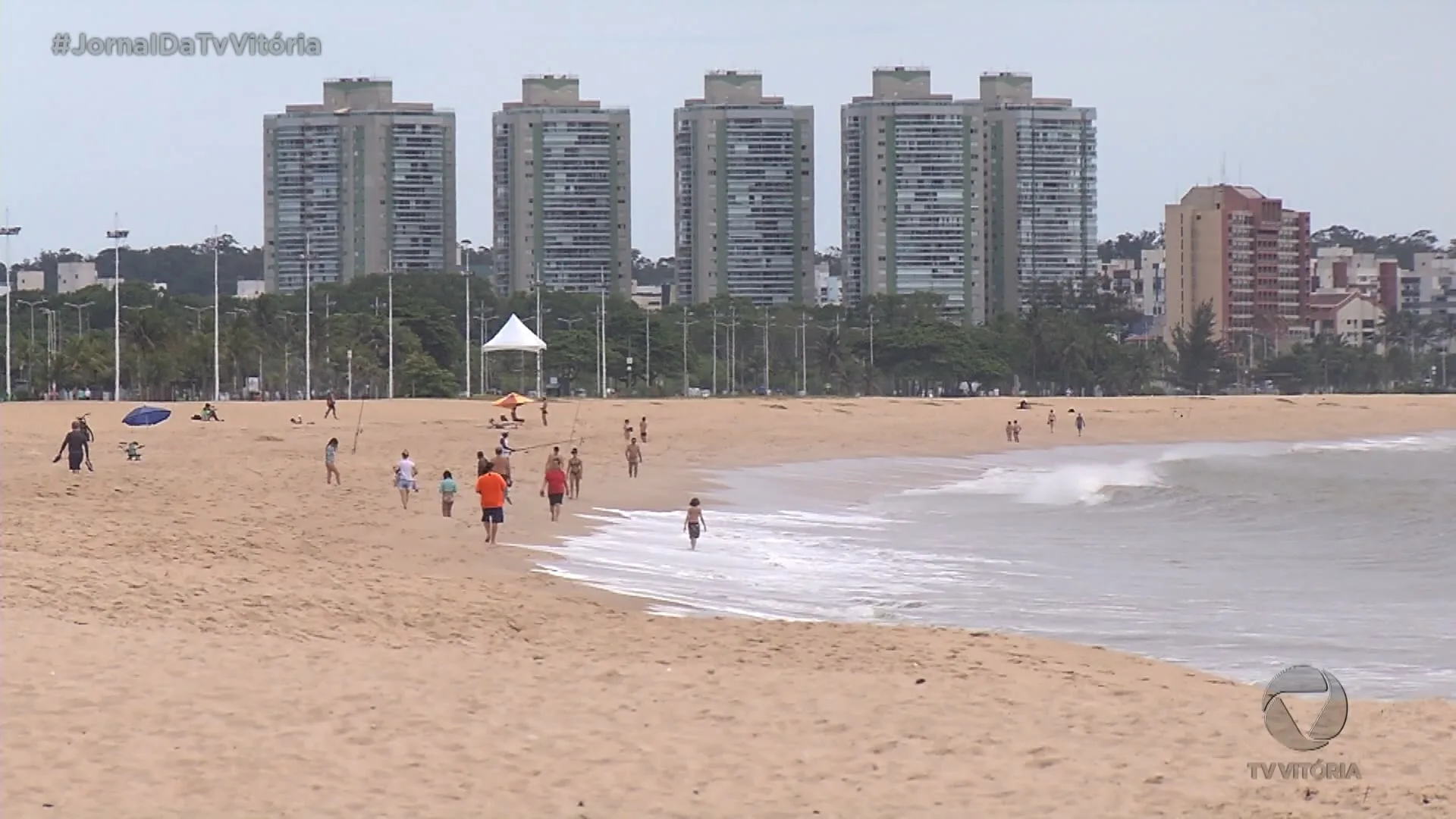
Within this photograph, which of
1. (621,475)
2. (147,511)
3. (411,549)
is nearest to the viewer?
(411,549)

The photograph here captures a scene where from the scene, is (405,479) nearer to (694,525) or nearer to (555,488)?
(555,488)

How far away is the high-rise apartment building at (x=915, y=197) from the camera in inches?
5704

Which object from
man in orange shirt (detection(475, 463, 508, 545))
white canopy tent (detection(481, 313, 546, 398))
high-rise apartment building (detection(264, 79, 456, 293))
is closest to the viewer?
man in orange shirt (detection(475, 463, 508, 545))

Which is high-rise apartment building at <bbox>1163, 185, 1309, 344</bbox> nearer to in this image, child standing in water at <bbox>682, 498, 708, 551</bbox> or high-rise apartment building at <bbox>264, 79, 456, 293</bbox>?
high-rise apartment building at <bbox>264, 79, 456, 293</bbox>

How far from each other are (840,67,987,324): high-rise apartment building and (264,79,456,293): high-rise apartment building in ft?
114

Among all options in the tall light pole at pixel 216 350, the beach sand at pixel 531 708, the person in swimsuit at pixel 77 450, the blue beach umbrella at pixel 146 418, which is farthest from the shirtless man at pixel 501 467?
the tall light pole at pixel 216 350

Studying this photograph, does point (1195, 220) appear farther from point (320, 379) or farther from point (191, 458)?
point (191, 458)

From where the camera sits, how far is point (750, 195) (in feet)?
471

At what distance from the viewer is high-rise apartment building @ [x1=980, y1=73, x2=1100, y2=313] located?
502 ft

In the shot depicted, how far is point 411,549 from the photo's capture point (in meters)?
18.9

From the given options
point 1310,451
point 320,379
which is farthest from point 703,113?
point 1310,451

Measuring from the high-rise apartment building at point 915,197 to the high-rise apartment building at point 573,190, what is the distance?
66.2 feet

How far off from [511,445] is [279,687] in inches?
1176

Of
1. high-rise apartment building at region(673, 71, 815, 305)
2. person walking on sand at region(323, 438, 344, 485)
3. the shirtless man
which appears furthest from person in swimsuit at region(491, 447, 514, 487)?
high-rise apartment building at region(673, 71, 815, 305)
